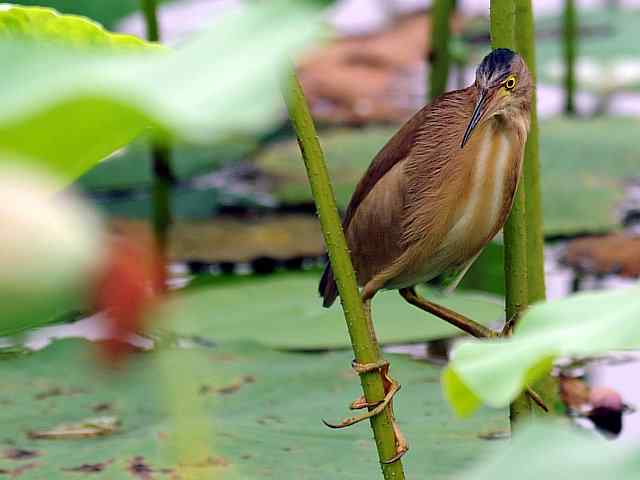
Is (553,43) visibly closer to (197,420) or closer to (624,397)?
(624,397)

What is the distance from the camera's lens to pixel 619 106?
3.07 metres

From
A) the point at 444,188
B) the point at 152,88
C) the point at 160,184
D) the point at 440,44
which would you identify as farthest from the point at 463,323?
the point at 160,184

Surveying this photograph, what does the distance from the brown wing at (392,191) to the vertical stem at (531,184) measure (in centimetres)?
9

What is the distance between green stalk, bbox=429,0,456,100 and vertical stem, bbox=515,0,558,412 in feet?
3.61

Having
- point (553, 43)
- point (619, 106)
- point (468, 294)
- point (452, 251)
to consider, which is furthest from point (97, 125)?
point (553, 43)

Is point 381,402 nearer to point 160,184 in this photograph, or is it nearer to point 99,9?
point 99,9

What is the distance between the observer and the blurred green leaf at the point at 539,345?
445 mm

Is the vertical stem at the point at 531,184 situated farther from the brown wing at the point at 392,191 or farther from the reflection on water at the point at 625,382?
the reflection on water at the point at 625,382

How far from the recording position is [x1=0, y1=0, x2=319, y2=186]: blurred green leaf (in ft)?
1.05

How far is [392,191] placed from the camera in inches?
50.7

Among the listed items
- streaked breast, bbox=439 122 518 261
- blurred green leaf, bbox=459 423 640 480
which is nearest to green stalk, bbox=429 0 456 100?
streaked breast, bbox=439 122 518 261

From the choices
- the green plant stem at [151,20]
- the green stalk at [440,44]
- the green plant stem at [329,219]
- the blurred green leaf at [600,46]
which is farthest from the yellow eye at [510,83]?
the blurred green leaf at [600,46]

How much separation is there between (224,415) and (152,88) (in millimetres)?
1139

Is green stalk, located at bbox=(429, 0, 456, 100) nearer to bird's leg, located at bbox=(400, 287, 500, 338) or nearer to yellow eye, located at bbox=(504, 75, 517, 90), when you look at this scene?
bird's leg, located at bbox=(400, 287, 500, 338)
